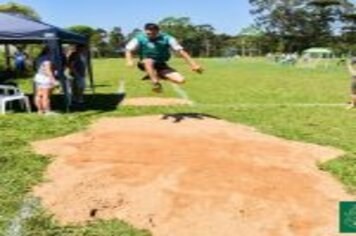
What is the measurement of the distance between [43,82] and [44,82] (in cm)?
2

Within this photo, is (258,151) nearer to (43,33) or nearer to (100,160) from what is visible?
(100,160)

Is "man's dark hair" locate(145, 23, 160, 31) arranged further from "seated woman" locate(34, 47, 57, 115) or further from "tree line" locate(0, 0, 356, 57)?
"tree line" locate(0, 0, 356, 57)

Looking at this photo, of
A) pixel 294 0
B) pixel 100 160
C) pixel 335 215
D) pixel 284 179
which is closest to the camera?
pixel 335 215

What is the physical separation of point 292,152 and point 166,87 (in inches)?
660

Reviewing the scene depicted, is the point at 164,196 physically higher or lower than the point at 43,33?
lower

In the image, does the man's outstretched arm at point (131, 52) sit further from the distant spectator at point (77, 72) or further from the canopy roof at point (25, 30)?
the distant spectator at point (77, 72)

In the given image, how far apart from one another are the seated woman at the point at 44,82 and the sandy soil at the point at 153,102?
3.11 m

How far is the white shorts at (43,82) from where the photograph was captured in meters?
16.6

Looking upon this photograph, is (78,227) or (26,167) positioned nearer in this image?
(78,227)

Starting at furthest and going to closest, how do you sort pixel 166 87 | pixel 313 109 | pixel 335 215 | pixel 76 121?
pixel 166 87 < pixel 313 109 < pixel 76 121 < pixel 335 215

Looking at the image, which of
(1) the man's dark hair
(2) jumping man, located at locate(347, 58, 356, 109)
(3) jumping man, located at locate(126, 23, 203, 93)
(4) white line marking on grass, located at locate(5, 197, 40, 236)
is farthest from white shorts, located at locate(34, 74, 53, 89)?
(4) white line marking on grass, located at locate(5, 197, 40, 236)

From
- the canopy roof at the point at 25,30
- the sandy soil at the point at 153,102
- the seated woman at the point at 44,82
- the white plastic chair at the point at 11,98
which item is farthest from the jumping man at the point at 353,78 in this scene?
the white plastic chair at the point at 11,98

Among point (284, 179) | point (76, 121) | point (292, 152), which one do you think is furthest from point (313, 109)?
point (284, 179)

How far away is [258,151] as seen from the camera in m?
10.9
